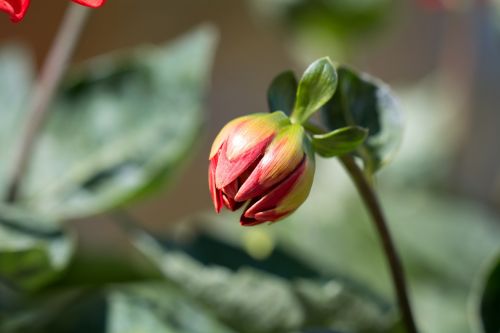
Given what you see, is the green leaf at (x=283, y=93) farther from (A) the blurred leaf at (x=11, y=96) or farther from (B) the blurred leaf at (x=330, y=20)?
(B) the blurred leaf at (x=330, y=20)

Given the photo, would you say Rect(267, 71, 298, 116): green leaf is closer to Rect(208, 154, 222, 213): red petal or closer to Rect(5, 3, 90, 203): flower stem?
Rect(208, 154, 222, 213): red petal

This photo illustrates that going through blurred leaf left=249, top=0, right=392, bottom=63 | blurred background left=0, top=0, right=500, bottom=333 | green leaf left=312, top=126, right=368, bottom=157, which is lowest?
blurred background left=0, top=0, right=500, bottom=333

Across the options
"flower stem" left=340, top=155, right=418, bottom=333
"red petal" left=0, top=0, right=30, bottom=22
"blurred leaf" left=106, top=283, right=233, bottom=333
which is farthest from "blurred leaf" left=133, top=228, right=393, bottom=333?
"red petal" left=0, top=0, right=30, bottom=22

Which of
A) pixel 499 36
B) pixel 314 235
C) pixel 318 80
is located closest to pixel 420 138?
pixel 499 36

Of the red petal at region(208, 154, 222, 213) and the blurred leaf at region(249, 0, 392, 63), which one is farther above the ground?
the red petal at region(208, 154, 222, 213)

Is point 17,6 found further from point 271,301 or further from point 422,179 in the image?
point 422,179

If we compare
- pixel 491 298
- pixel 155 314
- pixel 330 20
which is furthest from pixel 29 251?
pixel 330 20

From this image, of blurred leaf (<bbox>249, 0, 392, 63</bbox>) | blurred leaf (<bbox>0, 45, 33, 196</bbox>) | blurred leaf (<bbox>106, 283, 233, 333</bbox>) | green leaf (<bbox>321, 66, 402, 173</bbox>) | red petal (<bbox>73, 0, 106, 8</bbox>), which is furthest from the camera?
blurred leaf (<bbox>249, 0, 392, 63</bbox>)
